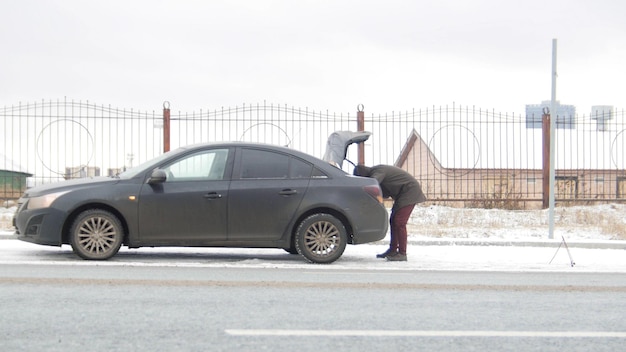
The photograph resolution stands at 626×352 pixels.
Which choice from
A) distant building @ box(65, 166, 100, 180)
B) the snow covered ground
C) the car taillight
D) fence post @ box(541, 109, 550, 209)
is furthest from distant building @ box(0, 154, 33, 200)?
fence post @ box(541, 109, 550, 209)

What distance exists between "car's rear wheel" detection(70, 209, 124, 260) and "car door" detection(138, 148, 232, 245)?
350 millimetres

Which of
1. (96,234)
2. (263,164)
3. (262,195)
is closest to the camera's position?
(96,234)

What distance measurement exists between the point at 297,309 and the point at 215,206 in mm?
4286

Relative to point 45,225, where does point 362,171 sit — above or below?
above

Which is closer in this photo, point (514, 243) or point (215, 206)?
point (215, 206)

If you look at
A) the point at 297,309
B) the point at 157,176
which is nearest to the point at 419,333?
the point at 297,309

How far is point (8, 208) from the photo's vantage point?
71.5 ft

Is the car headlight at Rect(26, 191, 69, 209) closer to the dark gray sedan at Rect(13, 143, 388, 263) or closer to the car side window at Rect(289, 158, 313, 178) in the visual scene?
the dark gray sedan at Rect(13, 143, 388, 263)

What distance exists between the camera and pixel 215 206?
36.2ft

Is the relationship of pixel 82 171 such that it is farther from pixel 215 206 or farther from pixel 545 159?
pixel 215 206

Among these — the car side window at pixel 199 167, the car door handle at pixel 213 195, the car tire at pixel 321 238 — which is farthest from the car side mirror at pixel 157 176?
the car tire at pixel 321 238

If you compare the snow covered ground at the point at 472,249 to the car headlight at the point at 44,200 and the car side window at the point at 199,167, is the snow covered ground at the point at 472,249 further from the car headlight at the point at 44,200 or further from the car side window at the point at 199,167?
A: the car side window at the point at 199,167

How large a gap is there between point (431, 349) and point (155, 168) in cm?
641

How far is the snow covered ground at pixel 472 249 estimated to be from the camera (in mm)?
11484
